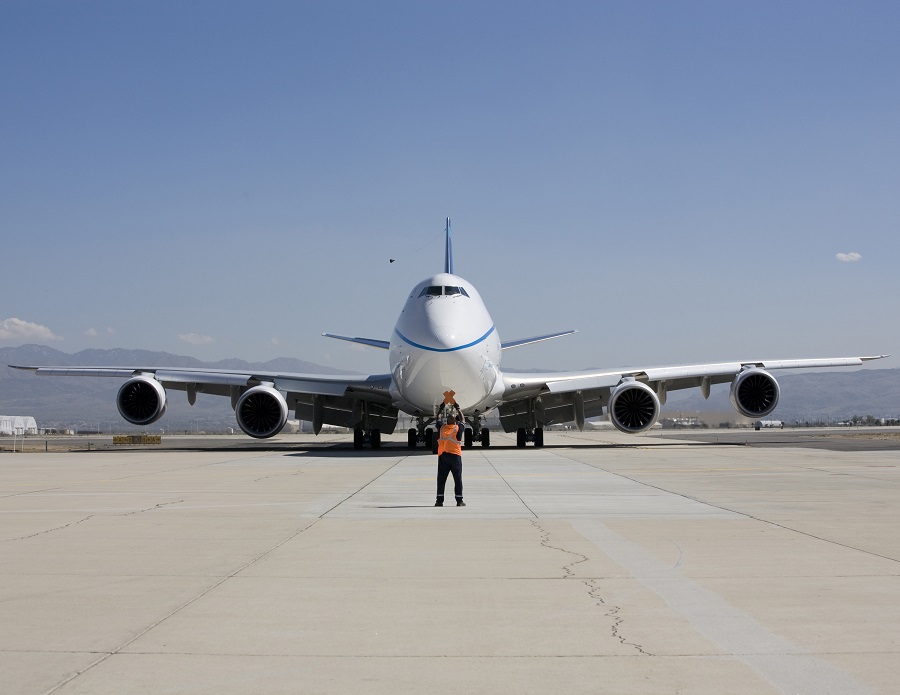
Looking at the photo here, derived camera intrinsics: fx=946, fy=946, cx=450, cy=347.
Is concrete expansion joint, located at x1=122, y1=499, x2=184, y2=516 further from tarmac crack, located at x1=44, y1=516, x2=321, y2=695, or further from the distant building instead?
the distant building

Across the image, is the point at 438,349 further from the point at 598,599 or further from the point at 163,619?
the point at 163,619

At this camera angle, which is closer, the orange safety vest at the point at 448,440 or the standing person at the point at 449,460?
the standing person at the point at 449,460

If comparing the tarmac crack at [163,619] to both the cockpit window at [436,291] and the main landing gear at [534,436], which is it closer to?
the cockpit window at [436,291]

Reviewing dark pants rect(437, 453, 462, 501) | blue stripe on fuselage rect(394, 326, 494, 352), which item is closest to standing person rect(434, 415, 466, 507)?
dark pants rect(437, 453, 462, 501)

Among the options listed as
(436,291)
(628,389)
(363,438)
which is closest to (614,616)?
(436,291)

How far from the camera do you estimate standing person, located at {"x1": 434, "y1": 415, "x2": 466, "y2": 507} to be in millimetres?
11953

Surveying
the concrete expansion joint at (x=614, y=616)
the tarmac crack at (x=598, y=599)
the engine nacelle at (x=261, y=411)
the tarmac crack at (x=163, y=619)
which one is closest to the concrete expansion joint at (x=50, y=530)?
the tarmac crack at (x=163, y=619)

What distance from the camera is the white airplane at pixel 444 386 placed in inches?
968

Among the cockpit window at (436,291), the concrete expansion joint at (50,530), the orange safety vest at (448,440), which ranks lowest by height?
the concrete expansion joint at (50,530)

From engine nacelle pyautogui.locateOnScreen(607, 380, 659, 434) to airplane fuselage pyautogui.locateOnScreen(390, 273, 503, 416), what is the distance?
4349mm

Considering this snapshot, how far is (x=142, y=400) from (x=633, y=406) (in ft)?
51.1

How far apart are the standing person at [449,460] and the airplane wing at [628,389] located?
54.5 ft

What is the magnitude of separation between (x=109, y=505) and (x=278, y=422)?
55.6 ft

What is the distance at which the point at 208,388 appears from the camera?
33625mm
